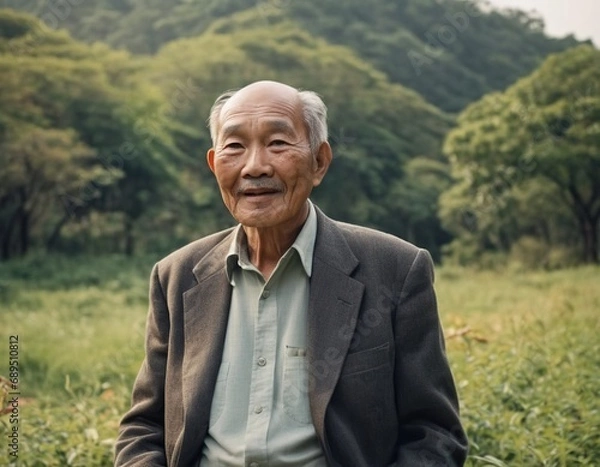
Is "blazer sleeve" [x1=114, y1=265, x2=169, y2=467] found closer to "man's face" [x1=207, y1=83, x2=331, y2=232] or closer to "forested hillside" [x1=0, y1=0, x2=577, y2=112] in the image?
"man's face" [x1=207, y1=83, x2=331, y2=232]

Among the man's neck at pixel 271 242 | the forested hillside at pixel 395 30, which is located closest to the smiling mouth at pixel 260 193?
the man's neck at pixel 271 242

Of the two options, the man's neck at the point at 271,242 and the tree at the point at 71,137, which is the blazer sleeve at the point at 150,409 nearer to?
the man's neck at the point at 271,242

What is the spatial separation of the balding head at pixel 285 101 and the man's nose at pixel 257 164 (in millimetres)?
122

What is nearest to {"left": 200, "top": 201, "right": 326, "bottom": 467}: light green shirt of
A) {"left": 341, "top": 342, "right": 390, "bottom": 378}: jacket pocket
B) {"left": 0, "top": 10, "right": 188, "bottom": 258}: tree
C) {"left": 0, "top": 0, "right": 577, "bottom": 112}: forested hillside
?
{"left": 341, "top": 342, "right": 390, "bottom": 378}: jacket pocket

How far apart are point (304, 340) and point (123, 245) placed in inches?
630

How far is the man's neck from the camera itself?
2.19 metres

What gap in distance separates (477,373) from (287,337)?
2158 millimetres

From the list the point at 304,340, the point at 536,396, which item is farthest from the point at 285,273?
the point at 536,396

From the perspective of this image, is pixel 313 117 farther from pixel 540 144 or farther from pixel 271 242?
pixel 540 144

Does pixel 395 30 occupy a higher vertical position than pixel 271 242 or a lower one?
higher

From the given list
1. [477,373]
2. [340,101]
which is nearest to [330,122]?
[340,101]

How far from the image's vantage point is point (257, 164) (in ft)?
6.84

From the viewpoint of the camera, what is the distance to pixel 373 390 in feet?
6.57

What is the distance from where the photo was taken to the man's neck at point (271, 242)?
2.19m
